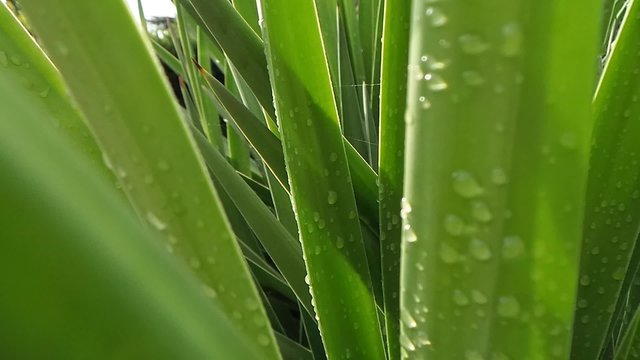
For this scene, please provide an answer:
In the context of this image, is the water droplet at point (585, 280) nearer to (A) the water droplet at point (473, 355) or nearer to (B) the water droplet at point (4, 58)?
(A) the water droplet at point (473, 355)

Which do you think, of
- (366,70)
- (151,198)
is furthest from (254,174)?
(151,198)

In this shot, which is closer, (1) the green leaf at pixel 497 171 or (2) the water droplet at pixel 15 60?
(1) the green leaf at pixel 497 171

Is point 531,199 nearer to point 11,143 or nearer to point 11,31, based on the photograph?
point 11,143

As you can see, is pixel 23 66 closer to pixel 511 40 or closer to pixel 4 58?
pixel 4 58

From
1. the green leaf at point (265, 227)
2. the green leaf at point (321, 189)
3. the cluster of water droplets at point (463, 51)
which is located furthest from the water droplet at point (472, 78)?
the green leaf at point (265, 227)

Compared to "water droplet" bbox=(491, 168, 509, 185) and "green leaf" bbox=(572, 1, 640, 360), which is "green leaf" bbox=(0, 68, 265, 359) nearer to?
"water droplet" bbox=(491, 168, 509, 185)

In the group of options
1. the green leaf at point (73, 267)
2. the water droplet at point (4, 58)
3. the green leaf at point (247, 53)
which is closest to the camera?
the green leaf at point (73, 267)

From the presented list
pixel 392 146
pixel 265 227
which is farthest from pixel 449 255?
pixel 265 227
